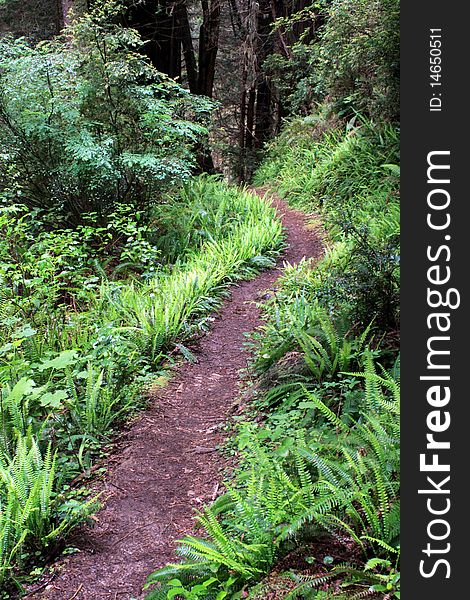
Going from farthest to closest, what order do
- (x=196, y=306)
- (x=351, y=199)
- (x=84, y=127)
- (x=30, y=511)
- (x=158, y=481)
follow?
(x=351, y=199), (x=84, y=127), (x=196, y=306), (x=158, y=481), (x=30, y=511)

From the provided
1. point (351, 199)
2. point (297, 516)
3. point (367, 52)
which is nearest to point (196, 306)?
point (351, 199)

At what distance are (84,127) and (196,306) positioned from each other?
324 cm

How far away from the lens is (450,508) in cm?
181

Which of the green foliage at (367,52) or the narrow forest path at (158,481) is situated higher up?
the green foliage at (367,52)

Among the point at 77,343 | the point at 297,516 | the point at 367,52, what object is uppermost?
the point at 367,52

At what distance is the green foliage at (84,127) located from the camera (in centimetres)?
723

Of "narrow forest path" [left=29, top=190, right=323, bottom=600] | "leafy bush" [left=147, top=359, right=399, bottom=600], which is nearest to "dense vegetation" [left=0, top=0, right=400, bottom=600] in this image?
"leafy bush" [left=147, top=359, right=399, bottom=600]

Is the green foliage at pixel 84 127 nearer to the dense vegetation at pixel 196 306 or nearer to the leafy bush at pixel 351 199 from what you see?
the dense vegetation at pixel 196 306

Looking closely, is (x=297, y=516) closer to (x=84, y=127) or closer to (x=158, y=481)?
(x=158, y=481)

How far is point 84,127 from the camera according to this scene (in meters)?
7.49

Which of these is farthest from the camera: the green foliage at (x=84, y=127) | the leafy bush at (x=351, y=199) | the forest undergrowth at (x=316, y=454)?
the green foliage at (x=84, y=127)

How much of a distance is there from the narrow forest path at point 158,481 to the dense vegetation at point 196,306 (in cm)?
18

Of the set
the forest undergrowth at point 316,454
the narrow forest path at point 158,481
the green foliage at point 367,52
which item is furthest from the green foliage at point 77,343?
the green foliage at point 367,52

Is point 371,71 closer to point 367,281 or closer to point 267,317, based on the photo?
point 267,317
